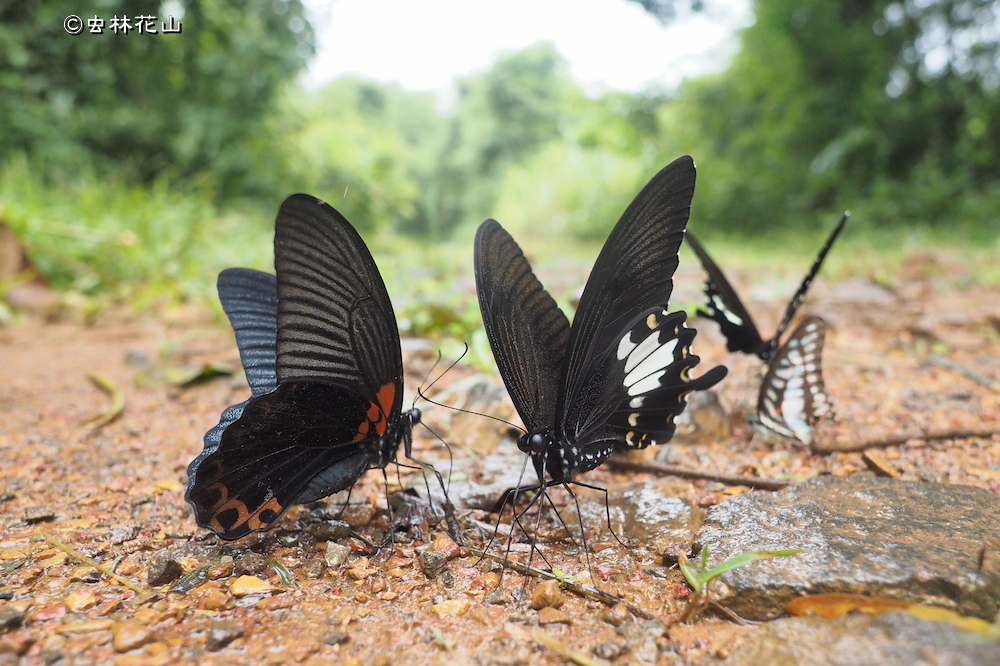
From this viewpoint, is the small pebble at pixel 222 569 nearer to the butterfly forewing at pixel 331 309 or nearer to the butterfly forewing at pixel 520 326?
the butterfly forewing at pixel 331 309

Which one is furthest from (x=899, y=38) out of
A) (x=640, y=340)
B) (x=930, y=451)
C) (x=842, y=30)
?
(x=640, y=340)

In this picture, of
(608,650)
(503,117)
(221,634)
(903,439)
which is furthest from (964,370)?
(503,117)

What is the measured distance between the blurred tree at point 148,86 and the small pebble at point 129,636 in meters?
7.78

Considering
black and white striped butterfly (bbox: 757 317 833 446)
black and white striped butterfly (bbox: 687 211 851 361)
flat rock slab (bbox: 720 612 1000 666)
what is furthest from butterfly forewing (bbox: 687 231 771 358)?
Answer: flat rock slab (bbox: 720 612 1000 666)

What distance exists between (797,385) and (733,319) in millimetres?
385

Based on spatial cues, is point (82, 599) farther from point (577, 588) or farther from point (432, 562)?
point (577, 588)

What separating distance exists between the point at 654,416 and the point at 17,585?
1.70m

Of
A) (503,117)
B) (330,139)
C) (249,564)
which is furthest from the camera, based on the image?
(503,117)

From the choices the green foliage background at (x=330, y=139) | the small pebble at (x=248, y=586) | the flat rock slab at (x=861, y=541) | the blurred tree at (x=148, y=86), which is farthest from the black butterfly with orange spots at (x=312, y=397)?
the blurred tree at (x=148, y=86)

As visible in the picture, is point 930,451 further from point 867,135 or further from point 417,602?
point 867,135

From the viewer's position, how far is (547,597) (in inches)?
59.9

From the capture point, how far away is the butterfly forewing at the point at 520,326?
178cm

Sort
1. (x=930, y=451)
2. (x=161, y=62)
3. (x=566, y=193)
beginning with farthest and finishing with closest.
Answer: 1. (x=566, y=193)
2. (x=161, y=62)
3. (x=930, y=451)

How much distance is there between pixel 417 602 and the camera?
1.55m
